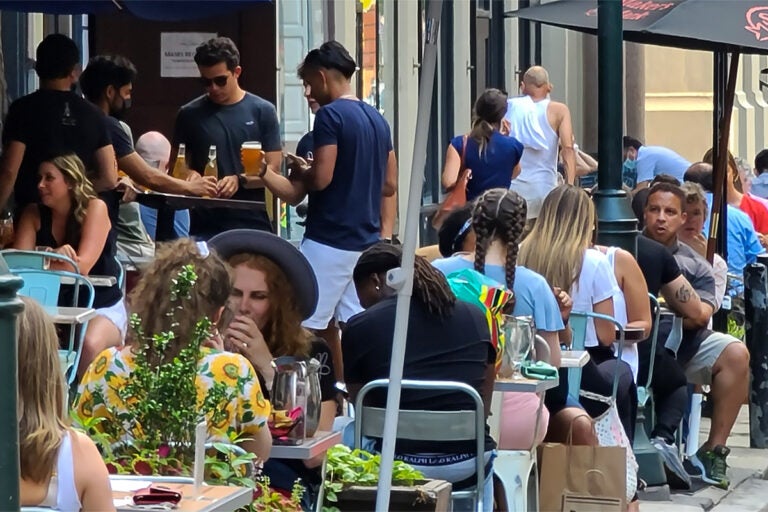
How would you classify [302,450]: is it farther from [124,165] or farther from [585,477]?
[124,165]

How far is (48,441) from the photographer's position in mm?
3754

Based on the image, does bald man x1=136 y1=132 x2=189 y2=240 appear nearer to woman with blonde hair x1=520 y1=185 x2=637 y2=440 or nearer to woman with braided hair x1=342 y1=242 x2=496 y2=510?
woman with blonde hair x1=520 y1=185 x2=637 y2=440

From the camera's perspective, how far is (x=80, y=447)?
382 cm

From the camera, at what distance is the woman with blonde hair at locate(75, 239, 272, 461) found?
4.65 metres

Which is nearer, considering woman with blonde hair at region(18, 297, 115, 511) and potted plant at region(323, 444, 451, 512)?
woman with blonde hair at region(18, 297, 115, 511)

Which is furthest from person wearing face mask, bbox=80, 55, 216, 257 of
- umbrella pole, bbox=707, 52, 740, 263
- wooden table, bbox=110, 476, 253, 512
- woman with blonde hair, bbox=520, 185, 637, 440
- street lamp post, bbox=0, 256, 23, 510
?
street lamp post, bbox=0, 256, 23, 510

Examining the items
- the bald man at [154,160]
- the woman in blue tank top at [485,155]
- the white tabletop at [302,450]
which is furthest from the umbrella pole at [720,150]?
the white tabletop at [302,450]

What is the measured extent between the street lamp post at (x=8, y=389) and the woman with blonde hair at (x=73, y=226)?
4.46 m

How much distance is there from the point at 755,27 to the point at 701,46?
1651 mm

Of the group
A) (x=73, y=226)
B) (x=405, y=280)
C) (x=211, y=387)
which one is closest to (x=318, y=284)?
(x=73, y=226)

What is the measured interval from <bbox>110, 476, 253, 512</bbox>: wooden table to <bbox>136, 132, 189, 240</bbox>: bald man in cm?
554

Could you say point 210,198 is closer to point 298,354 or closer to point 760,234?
point 298,354

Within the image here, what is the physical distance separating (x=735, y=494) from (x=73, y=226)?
11.5 feet

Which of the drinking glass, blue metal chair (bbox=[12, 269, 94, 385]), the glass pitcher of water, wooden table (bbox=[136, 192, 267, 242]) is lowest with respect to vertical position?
the glass pitcher of water
